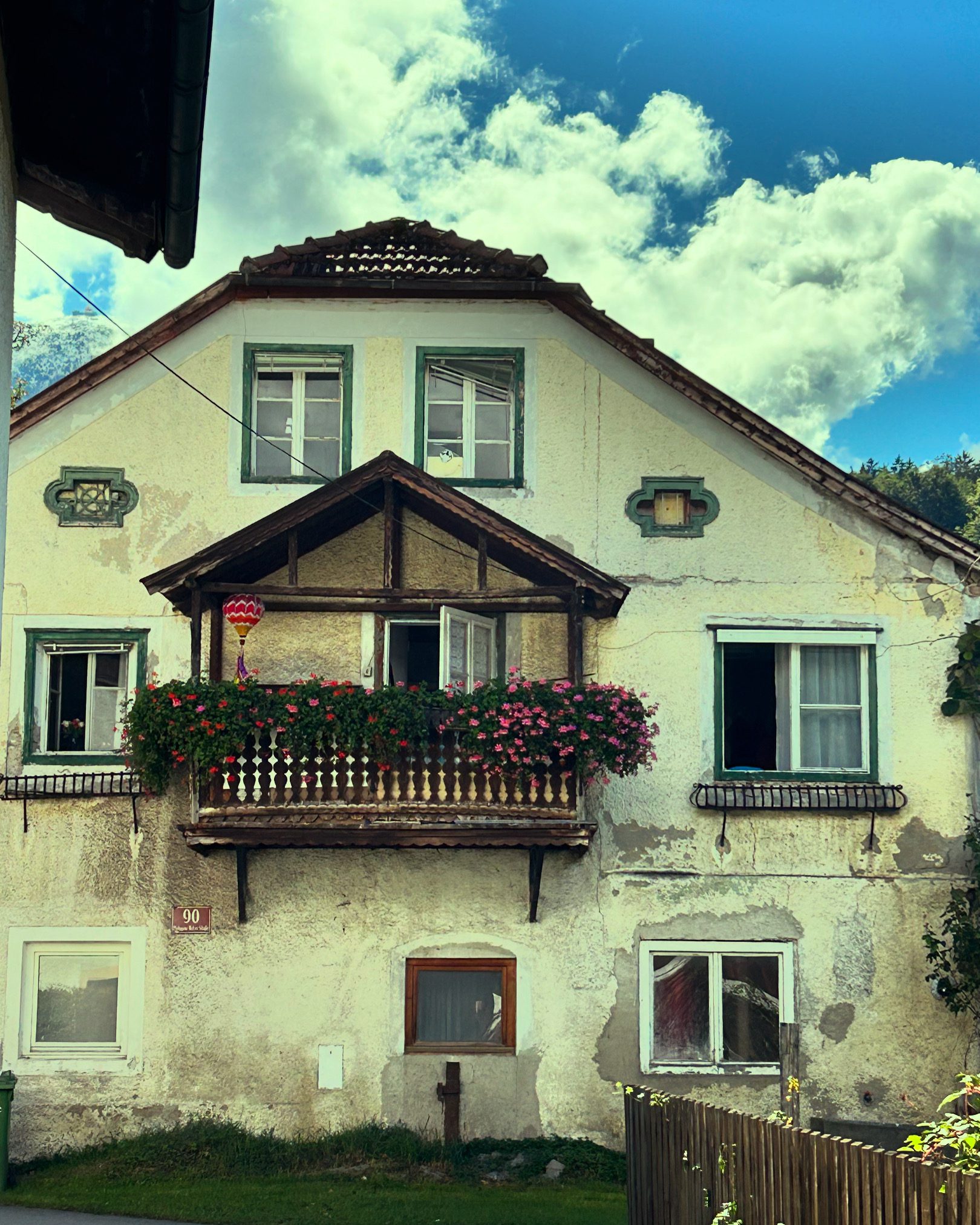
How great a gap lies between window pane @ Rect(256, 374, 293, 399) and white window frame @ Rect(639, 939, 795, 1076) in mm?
7294

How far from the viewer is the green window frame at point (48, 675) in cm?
1645

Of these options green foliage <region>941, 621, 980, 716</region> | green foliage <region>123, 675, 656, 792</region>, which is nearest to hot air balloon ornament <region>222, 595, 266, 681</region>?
green foliage <region>123, 675, 656, 792</region>

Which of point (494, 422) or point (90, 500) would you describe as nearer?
point (90, 500)

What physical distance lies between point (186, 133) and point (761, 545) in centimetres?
1089

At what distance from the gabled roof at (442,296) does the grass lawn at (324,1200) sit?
308 inches

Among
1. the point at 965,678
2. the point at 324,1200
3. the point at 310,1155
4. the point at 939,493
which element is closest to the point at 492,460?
the point at 965,678

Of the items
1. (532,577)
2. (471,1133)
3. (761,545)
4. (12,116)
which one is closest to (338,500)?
(532,577)

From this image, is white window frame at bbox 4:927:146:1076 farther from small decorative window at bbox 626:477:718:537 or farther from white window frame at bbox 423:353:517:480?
small decorative window at bbox 626:477:718:537

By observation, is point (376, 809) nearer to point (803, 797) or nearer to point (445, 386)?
point (803, 797)

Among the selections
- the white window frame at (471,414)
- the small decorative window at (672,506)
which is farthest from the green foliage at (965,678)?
the white window frame at (471,414)

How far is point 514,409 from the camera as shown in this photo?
17.1m

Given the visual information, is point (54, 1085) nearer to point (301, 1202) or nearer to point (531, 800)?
point (301, 1202)

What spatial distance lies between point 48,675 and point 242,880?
10.6 feet

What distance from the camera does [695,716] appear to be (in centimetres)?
1666
